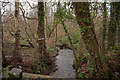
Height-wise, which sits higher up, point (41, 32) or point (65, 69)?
point (41, 32)

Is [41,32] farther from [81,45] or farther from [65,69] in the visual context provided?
[65,69]

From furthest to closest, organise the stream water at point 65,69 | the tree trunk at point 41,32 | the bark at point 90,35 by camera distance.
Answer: the tree trunk at point 41,32 < the stream water at point 65,69 < the bark at point 90,35

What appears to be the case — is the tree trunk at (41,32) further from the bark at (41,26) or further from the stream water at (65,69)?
the stream water at (65,69)

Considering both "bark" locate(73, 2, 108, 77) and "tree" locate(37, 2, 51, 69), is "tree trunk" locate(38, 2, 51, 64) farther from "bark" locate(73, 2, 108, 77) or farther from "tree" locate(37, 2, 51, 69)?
"bark" locate(73, 2, 108, 77)

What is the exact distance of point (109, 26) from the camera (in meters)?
5.09

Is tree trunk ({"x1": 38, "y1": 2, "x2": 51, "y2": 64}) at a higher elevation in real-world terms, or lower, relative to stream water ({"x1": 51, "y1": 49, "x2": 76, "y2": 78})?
higher

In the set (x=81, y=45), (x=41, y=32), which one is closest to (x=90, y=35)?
(x=81, y=45)

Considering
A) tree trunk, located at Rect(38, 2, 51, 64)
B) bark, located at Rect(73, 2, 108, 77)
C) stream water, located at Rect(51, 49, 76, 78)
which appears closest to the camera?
bark, located at Rect(73, 2, 108, 77)

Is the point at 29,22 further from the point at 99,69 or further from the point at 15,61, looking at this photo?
the point at 99,69

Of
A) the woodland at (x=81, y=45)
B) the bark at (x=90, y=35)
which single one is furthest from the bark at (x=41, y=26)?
the bark at (x=90, y=35)

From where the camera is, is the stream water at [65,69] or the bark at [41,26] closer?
the stream water at [65,69]

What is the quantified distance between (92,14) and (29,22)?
23.6 feet

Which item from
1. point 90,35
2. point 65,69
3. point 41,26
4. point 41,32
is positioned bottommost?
point 65,69

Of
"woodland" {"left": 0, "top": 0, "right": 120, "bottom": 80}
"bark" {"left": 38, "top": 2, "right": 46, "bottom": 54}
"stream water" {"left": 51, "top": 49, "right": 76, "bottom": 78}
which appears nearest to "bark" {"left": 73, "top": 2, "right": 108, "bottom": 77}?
"woodland" {"left": 0, "top": 0, "right": 120, "bottom": 80}
